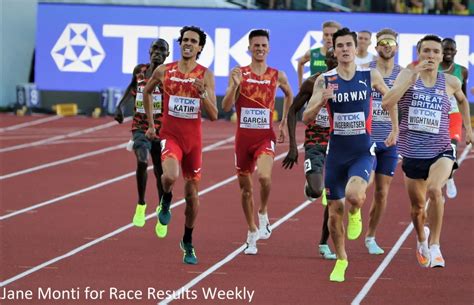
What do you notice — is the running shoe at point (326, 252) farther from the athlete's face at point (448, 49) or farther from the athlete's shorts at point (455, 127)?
the athlete's face at point (448, 49)

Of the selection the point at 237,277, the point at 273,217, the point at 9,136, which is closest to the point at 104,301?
the point at 237,277

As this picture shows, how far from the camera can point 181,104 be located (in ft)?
38.3

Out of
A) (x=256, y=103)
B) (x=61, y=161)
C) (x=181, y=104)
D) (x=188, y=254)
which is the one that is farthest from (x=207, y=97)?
(x=61, y=161)

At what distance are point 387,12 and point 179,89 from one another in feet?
52.9

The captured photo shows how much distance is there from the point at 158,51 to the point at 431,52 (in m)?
3.58

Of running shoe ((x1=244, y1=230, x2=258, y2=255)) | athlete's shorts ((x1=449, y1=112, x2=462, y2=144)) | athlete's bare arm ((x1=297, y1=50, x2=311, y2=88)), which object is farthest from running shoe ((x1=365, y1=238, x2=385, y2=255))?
athlete's bare arm ((x1=297, y1=50, x2=311, y2=88))

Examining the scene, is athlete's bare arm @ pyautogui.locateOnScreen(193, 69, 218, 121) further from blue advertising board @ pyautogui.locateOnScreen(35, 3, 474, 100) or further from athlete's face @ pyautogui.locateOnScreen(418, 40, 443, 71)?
blue advertising board @ pyautogui.locateOnScreen(35, 3, 474, 100)

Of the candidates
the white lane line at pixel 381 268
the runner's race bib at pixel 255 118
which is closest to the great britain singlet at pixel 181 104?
the runner's race bib at pixel 255 118

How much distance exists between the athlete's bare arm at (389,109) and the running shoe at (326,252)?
1.14 meters

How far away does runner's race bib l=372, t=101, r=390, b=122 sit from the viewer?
39.9 feet

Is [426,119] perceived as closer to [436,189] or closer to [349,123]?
[436,189]

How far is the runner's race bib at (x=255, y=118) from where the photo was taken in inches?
483

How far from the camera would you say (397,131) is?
37.0 ft

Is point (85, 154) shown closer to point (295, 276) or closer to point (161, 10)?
point (161, 10)
